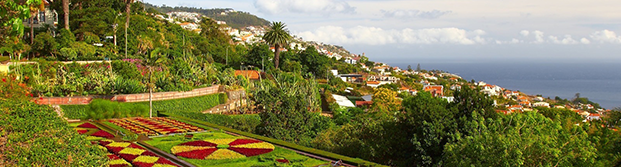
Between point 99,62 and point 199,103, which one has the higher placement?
point 99,62

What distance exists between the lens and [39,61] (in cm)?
3067

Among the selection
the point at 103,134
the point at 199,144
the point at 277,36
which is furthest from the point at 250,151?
the point at 277,36

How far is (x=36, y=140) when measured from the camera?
7.97m

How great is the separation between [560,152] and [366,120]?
939cm

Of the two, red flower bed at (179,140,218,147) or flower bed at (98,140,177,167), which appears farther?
red flower bed at (179,140,218,147)

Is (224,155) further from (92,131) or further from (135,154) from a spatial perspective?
(92,131)

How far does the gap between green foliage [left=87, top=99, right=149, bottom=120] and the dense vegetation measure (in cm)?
1872

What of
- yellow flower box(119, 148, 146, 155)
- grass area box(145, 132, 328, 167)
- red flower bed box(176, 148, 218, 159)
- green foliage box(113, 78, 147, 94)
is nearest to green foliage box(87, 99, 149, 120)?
green foliage box(113, 78, 147, 94)

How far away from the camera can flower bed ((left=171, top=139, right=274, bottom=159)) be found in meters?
17.4

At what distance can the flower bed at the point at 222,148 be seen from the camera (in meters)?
17.4

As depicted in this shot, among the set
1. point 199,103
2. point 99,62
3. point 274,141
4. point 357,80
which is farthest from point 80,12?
point 357,80

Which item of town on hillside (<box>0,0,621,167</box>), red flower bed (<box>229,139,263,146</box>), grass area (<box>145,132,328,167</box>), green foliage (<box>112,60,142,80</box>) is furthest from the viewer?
green foliage (<box>112,60,142,80</box>)

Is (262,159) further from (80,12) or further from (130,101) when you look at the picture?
(80,12)

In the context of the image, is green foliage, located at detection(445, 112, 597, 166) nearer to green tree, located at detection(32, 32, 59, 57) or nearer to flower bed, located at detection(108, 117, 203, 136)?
flower bed, located at detection(108, 117, 203, 136)
